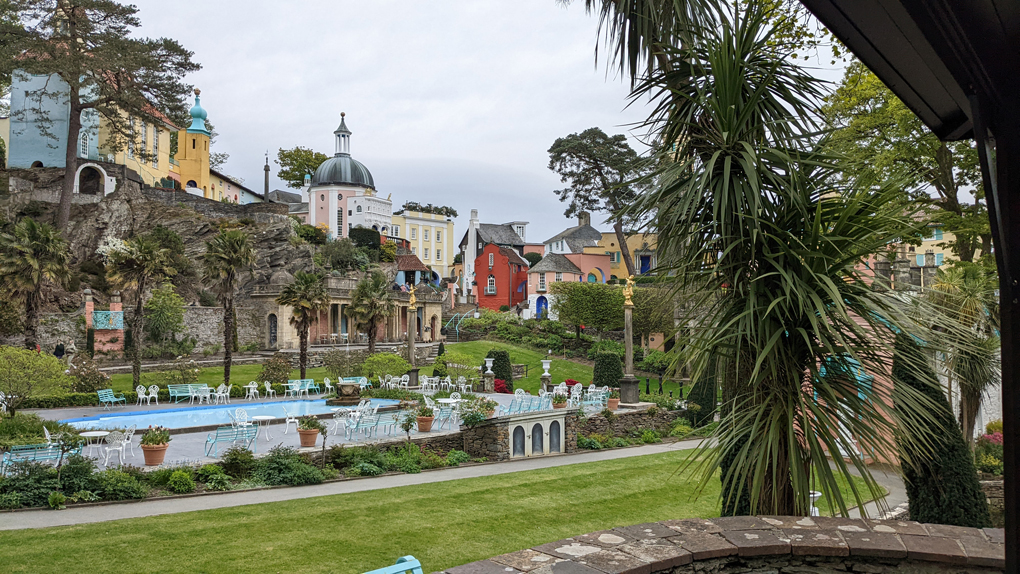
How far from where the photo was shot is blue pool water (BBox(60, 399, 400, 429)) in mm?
18797

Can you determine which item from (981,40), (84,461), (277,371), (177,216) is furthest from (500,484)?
(177,216)

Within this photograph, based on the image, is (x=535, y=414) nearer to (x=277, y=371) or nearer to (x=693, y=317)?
(x=693, y=317)

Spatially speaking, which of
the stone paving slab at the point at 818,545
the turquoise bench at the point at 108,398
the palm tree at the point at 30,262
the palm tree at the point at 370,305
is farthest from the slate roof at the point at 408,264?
the stone paving slab at the point at 818,545

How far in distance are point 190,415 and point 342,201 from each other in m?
49.5

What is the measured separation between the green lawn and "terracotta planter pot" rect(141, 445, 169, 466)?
19.5 m

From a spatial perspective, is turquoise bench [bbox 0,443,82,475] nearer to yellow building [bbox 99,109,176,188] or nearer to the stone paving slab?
the stone paving slab

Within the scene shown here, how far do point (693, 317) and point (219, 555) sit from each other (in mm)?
6905

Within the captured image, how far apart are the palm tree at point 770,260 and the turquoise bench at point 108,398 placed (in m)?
22.2

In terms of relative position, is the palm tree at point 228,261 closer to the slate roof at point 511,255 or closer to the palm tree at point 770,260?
the palm tree at point 770,260

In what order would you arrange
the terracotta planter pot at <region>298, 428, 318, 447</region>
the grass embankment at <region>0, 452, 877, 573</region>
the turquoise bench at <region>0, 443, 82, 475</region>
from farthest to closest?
the terracotta planter pot at <region>298, 428, 318, 447</region> < the turquoise bench at <region>0, 443, 82, 475</region> < the grass embankment at <region>0, 452, 877, 573</region>

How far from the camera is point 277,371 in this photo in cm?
2741

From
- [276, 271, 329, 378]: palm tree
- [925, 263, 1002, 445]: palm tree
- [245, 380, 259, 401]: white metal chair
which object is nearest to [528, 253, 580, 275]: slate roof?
[276, 271, 329, 378]: palm tree

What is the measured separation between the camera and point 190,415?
2112 centimetres

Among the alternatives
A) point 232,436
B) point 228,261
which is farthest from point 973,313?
point 228,261
